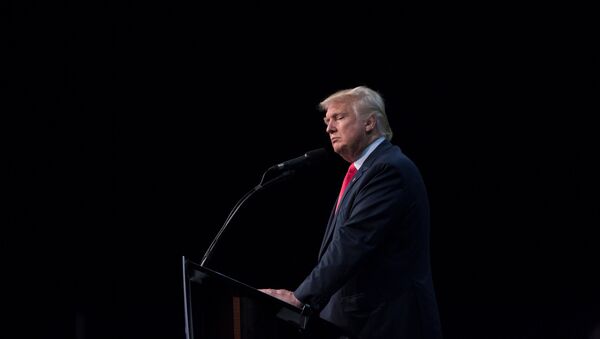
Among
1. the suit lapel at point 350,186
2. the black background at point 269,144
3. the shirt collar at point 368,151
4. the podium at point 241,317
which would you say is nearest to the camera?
the podium at point 241,317

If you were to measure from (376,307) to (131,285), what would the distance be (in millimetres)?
1825

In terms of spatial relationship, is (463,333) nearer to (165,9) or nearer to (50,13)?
(165,9)

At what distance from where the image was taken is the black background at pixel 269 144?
3.19 meters

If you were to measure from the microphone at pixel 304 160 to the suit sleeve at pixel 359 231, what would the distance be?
0.19 m

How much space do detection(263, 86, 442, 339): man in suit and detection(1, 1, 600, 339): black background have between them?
1522mm

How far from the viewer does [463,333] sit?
10.6 ft

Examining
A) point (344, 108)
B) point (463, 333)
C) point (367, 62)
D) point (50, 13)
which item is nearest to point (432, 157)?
point (367, 62)

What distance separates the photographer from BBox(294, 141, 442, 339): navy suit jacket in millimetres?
1685

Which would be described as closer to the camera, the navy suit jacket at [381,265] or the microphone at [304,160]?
the navy suit jacket at [381,265]

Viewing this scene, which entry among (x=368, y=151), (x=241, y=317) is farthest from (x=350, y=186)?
(x=241, y=317)

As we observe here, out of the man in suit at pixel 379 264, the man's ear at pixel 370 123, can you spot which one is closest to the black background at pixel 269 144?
the man's ear at pixel 370 123

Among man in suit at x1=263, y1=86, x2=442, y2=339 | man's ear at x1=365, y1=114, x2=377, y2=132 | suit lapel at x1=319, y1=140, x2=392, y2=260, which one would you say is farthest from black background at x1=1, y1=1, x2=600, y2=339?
man in suit at x1=263, y1=86, x2=442, y2=339

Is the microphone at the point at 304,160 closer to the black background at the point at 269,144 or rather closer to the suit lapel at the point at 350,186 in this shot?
the suit lapel at the point at 350,186

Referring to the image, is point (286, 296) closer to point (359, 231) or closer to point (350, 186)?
point (359, 231)
